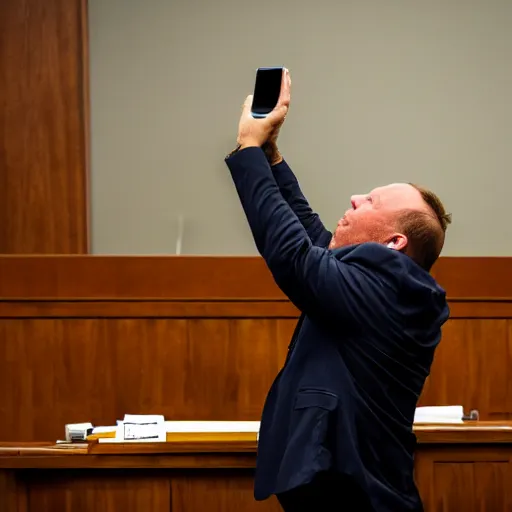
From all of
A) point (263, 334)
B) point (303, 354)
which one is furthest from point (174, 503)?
point (303, 354)

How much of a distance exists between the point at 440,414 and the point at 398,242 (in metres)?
1.33

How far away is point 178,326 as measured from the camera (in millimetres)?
3068

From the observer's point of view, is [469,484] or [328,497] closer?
[328,497]

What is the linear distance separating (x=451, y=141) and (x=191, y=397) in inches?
57.5

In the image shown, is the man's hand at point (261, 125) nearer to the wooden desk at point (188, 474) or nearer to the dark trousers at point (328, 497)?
the dark trousers at point (328, 497)

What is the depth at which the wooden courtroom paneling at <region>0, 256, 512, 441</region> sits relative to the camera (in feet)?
9.99

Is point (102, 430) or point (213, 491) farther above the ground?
point (102, 430)

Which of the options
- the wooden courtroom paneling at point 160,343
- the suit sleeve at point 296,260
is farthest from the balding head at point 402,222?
the wooden courtroom paneling at point 160,343

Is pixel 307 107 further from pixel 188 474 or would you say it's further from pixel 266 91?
pixel 266 91

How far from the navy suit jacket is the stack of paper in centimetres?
111

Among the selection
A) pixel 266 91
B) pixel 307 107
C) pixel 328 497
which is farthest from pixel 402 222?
pixel 307 107

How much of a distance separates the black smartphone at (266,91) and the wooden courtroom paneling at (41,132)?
5.88 feet

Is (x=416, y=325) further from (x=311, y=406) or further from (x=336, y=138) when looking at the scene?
(x=336, y=138)

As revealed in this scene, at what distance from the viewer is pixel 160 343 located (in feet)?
10.0
